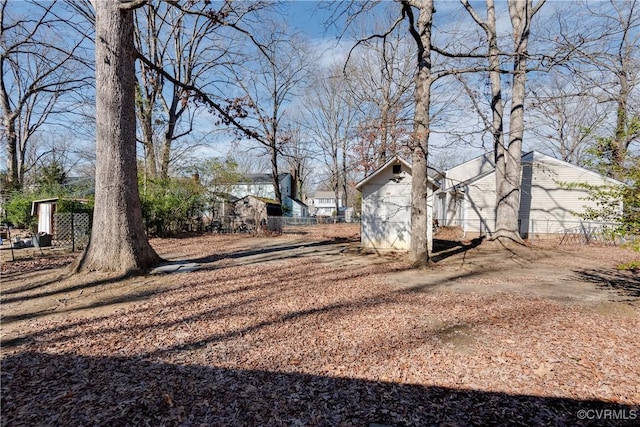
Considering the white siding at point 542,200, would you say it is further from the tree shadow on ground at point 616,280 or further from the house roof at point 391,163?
the tree shadow on ground at point 616,280

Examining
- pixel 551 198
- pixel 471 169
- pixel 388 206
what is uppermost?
pixel 471 169

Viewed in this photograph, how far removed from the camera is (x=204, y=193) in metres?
18.4

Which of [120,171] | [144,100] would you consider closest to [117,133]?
[120,171]

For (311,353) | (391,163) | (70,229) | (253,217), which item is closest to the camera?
(311,353)

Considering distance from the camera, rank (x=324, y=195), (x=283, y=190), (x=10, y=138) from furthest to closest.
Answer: (x=324, y=195)
(x=283, y=190)
(x=10, y=138)

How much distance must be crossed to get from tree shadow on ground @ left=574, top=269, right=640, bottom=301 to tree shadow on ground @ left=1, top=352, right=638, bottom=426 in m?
5.18

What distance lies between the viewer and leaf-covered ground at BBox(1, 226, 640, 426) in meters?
2.39

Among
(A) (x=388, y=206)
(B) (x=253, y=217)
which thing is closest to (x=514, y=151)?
(A) (x=388, y=206)

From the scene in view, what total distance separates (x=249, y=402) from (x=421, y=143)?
25.2 feet

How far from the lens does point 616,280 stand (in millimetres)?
7082

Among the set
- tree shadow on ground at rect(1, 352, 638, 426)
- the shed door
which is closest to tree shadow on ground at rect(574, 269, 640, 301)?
tree shadow on ground at rect(1, 352, 638, 426)

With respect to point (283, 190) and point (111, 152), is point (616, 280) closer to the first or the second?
point (111, 152)

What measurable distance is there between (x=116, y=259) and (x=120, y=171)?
74.6 inches

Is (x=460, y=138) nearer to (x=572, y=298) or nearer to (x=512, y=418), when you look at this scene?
(x=572, y=298)
